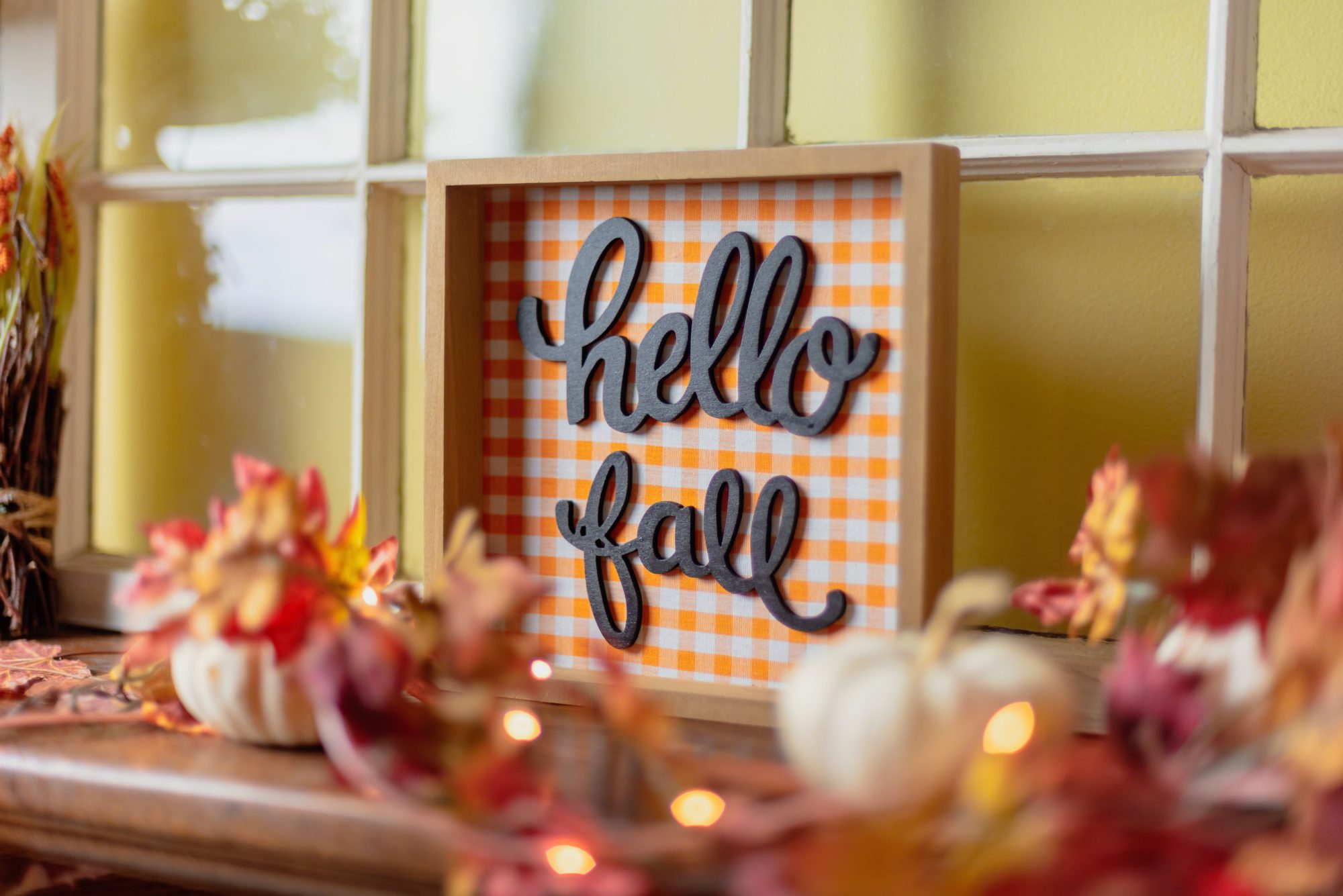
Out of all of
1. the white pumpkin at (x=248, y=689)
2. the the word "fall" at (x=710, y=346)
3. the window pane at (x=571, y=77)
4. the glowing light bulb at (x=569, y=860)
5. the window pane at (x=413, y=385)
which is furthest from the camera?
the window pane at (x=413, y=385)

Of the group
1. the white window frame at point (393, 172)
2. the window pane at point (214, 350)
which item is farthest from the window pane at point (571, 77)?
the window pane at point (214, 350)

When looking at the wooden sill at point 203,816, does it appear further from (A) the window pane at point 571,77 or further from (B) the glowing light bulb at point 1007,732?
(A) the window pane at point 571,77

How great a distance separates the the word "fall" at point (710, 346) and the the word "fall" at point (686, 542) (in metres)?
0.04

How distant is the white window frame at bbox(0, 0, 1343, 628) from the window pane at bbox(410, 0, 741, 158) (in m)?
0.03

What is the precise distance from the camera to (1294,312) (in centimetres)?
81

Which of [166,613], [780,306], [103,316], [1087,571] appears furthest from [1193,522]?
[103,316]

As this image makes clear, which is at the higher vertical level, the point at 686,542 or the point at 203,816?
the point at 686,542

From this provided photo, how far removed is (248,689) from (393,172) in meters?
0.53

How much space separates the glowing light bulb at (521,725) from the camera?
2.21 ft

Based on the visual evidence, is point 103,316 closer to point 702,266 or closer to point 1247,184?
point 702,266

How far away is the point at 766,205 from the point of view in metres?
0.77

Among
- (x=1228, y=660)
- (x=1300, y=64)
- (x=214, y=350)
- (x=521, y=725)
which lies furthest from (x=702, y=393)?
(x=214, y=350)

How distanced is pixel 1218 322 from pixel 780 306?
0.99 feet

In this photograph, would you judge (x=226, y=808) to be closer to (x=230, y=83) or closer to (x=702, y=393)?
(x=702, y=393)
